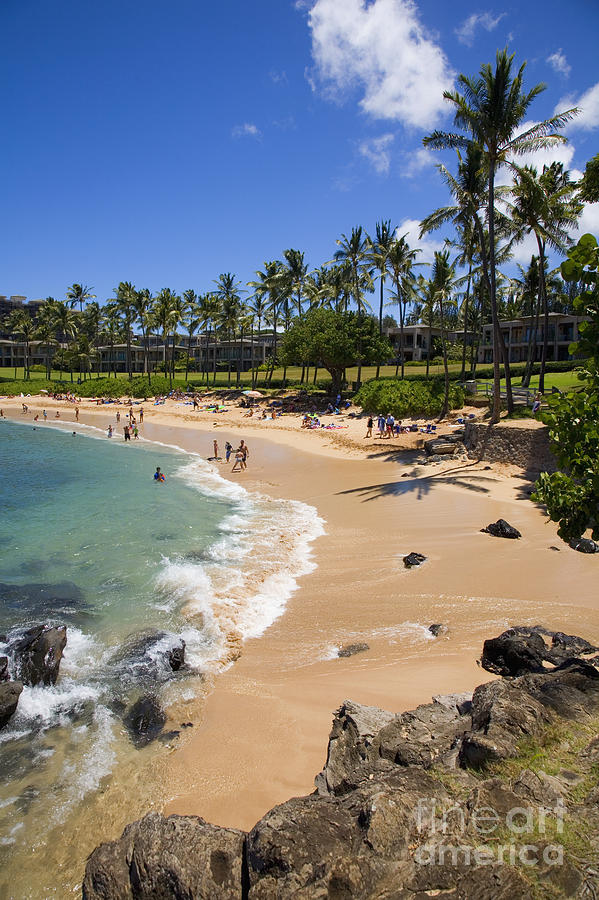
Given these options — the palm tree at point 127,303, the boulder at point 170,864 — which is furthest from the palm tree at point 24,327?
the boulder at point 170,864

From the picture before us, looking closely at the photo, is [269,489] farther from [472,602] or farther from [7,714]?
[7,714]

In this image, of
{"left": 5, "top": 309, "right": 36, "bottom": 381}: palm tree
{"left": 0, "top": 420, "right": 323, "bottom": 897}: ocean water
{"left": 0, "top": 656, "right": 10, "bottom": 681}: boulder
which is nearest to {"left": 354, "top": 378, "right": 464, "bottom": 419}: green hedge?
{"left": 0, "top": 420, "right": 323, "bottom": 897}: ocean water

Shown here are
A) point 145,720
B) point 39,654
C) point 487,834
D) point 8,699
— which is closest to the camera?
point 487,834

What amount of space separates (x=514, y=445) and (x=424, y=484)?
4.92 m

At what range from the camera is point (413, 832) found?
3705mm

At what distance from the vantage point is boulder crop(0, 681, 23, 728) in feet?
23.4

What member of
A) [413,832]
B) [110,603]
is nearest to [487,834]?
[413,832]

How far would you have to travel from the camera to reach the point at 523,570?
37.7ft

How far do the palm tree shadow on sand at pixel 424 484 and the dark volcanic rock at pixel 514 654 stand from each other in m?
10.5

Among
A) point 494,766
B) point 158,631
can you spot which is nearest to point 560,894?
point 494,766

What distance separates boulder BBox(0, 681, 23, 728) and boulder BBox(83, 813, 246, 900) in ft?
12.3

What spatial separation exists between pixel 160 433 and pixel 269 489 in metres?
22.7

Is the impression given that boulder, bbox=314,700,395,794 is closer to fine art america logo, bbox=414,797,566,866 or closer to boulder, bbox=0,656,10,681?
fine art america logo, bbox=414,797,566,866

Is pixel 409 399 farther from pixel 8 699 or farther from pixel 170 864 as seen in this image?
pixel 170 864
